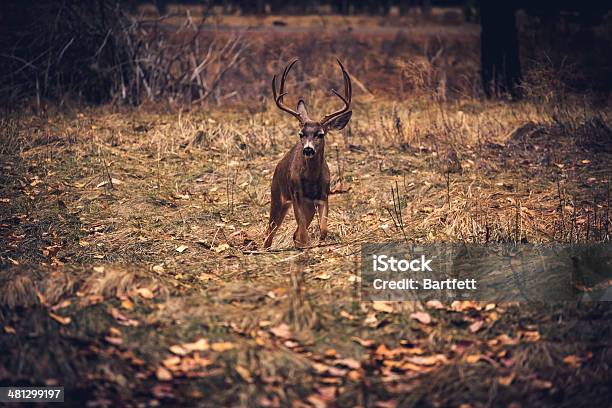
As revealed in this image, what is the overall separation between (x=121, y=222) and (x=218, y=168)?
2.18 m

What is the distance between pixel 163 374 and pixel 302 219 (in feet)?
9.41

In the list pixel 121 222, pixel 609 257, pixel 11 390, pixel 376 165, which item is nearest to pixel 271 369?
pixel 11 390

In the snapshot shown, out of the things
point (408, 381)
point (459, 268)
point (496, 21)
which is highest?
point (496, 21)

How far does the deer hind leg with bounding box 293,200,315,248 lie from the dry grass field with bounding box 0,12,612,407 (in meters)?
0.26

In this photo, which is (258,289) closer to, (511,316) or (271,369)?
(271,369)

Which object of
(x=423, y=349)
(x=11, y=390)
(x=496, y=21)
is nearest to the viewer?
(x=11, y=390)

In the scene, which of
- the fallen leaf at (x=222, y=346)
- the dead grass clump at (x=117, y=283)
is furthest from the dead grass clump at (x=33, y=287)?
the fallen leaf at (x=222, y=346)

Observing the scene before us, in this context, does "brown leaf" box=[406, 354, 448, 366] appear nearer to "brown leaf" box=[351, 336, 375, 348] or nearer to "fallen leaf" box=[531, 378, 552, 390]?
"brown leaf" box=[351, 336, 375, 348]

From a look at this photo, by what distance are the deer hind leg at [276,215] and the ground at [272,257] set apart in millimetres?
182

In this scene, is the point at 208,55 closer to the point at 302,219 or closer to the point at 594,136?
the point at 594,136

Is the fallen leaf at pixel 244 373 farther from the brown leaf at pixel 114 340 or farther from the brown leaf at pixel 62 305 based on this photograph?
the brown leaf at pixel 62 305

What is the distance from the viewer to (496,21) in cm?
1454

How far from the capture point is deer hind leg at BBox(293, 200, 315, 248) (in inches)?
299

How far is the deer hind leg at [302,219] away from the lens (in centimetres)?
760
